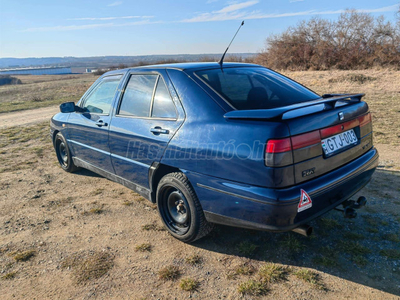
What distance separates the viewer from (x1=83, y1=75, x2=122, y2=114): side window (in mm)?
3914

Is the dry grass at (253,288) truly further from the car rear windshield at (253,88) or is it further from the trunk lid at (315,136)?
the car rear windshield at (253,88)

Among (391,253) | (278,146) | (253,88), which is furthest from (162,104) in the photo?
(391,253)

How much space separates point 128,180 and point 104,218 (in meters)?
0.58

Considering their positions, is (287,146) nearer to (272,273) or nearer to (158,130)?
(272,273)

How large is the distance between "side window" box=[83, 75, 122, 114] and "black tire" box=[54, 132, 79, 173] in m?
0.98

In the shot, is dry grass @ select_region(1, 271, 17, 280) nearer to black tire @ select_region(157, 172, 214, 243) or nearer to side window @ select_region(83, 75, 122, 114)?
black tire @ select_region(157, 172, 214, 243)

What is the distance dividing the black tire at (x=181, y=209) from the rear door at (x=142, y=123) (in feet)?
0.95

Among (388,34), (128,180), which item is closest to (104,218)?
(128,180)

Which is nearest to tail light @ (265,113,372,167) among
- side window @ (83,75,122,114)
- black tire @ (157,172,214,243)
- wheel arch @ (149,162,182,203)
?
black tire @ (157,172,214,243)

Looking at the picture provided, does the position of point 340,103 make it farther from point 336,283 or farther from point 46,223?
point 46,223

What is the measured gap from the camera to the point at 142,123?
10.7 feet

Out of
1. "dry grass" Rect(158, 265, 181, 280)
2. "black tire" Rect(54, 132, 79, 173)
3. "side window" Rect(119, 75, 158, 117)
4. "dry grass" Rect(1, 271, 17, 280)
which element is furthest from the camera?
"black tire" Rect(54, 132, 79, 173)

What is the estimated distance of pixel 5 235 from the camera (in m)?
3.42

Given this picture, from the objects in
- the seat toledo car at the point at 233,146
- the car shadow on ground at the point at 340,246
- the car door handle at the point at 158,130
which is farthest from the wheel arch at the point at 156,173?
the car shadow on ground at the point at 340,246
